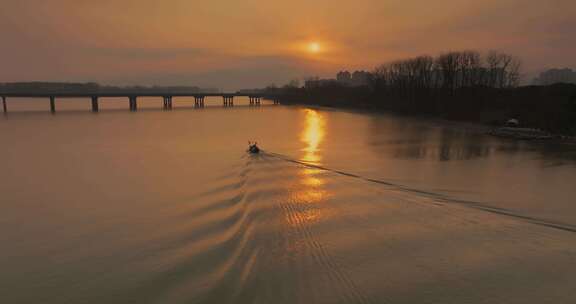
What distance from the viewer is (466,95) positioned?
6519 centimetres

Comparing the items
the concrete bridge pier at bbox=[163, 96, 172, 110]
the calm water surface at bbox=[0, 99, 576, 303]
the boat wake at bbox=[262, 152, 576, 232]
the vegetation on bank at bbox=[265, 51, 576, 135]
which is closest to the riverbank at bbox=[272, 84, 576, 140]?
the vegetation on bank at bbox=[265, 51, 576, 135]

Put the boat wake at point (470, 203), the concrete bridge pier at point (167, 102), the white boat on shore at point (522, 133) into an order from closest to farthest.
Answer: the boat wake at point (470, 203) < the white boat on shore at point (522, 133) < the concrete bridge pier at point (167, 102)

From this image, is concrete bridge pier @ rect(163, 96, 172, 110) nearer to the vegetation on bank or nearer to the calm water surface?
the vegetation on bank

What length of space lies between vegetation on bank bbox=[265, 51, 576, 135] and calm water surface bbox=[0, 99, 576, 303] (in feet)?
89.8

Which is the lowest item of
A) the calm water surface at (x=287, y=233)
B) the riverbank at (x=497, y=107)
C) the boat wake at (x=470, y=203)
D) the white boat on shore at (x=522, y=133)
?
the calm water surface at (x=287, y=233)

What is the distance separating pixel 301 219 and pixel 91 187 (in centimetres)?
1110

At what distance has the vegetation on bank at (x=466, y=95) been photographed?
142 ft

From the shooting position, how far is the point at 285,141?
33.1 meters

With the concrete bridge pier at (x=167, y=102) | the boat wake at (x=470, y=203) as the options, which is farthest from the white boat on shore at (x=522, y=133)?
the concrete bridge pier at (x=167, y=102)

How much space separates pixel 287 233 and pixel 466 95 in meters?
66.0

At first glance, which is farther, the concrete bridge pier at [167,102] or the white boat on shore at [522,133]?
the concrete bridge pier at [167,102]

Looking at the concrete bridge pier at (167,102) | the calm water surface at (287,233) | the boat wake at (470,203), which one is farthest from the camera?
the concrete bridge pier at (167,102)

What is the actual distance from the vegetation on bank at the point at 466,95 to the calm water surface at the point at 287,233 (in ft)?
89.8

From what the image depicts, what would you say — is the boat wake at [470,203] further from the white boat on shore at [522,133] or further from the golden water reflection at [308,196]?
the white boat on shore at [522,133]
